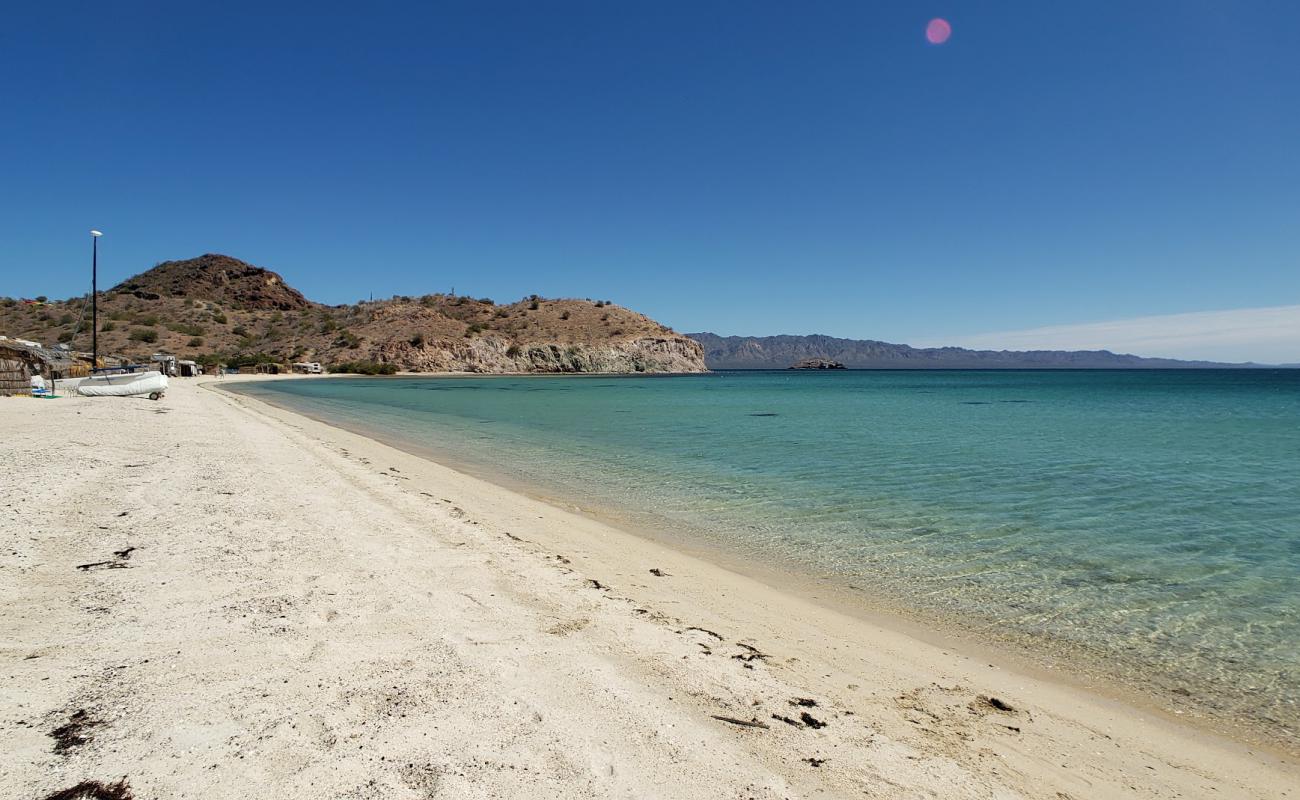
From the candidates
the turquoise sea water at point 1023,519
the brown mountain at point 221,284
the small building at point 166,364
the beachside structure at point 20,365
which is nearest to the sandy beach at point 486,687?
the turquoise sea water at point 1023,519

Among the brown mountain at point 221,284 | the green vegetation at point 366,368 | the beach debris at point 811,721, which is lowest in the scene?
the beach debris at point 811,721

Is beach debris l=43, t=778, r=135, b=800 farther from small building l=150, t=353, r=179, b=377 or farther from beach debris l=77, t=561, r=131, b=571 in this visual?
small building l=150, t=353, r=179, b=377

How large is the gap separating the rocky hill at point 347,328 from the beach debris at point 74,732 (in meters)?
101

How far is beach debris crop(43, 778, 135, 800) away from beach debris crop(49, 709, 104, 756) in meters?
0.35

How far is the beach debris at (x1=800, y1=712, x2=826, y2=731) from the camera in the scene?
3.27 m

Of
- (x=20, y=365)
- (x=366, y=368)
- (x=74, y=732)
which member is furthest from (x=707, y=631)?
(x=366, y=368)

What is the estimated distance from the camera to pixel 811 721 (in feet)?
10.9

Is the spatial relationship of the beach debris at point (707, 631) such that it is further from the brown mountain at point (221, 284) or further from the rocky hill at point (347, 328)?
the brown mountain at point (221, 284)

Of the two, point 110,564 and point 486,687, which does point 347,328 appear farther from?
point 486,687

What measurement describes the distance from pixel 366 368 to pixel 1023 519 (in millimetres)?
96832

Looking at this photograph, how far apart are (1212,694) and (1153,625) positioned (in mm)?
1185

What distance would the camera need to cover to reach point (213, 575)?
5.02m

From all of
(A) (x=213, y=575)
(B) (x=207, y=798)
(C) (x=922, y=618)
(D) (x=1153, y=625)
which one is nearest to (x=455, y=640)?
(B) (x=207, y=798)

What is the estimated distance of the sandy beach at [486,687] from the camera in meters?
2.70
